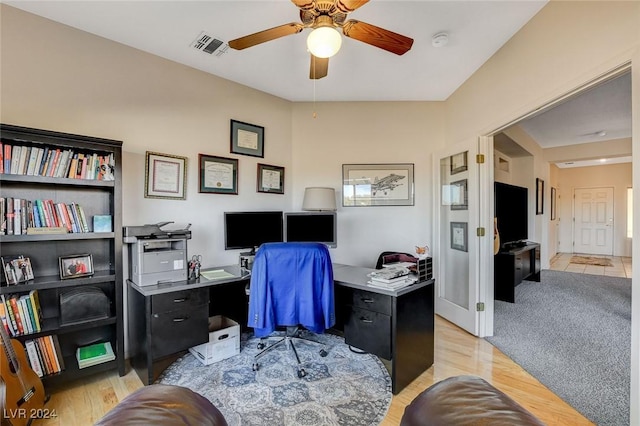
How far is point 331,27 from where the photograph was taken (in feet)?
5.28

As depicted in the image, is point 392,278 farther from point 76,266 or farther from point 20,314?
point 20,314

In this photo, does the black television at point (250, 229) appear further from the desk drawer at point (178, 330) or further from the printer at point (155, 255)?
the desk drawer at point (178, 330)

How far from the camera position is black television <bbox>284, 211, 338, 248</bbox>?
3.09m

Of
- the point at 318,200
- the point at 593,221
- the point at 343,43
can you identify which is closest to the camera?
the point at 343,43

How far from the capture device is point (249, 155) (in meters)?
3.33

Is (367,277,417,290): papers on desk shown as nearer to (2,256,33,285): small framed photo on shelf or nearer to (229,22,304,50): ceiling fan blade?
(229,22,304,50): ceiling fan blade

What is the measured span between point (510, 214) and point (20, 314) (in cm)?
588

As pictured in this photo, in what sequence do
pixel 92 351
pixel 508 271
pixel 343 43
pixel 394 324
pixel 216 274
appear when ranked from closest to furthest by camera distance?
1. pixel 394 324
2. pixel 92 351
3. pixel 343 43
4. pixel 216 274
5. pixel 508 271

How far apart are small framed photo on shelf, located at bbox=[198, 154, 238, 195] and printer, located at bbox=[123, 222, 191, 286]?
2.43ft

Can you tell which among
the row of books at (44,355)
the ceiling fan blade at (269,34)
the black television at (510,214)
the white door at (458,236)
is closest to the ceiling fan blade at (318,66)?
the ceiling fan blade at (269,34)

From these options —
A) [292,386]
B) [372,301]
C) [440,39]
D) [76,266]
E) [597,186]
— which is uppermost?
[440,39]

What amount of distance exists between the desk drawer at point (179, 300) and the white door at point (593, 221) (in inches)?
Answer: 393

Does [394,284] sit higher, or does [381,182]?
[381,182]

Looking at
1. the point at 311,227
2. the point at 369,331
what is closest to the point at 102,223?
the point at 311,227
